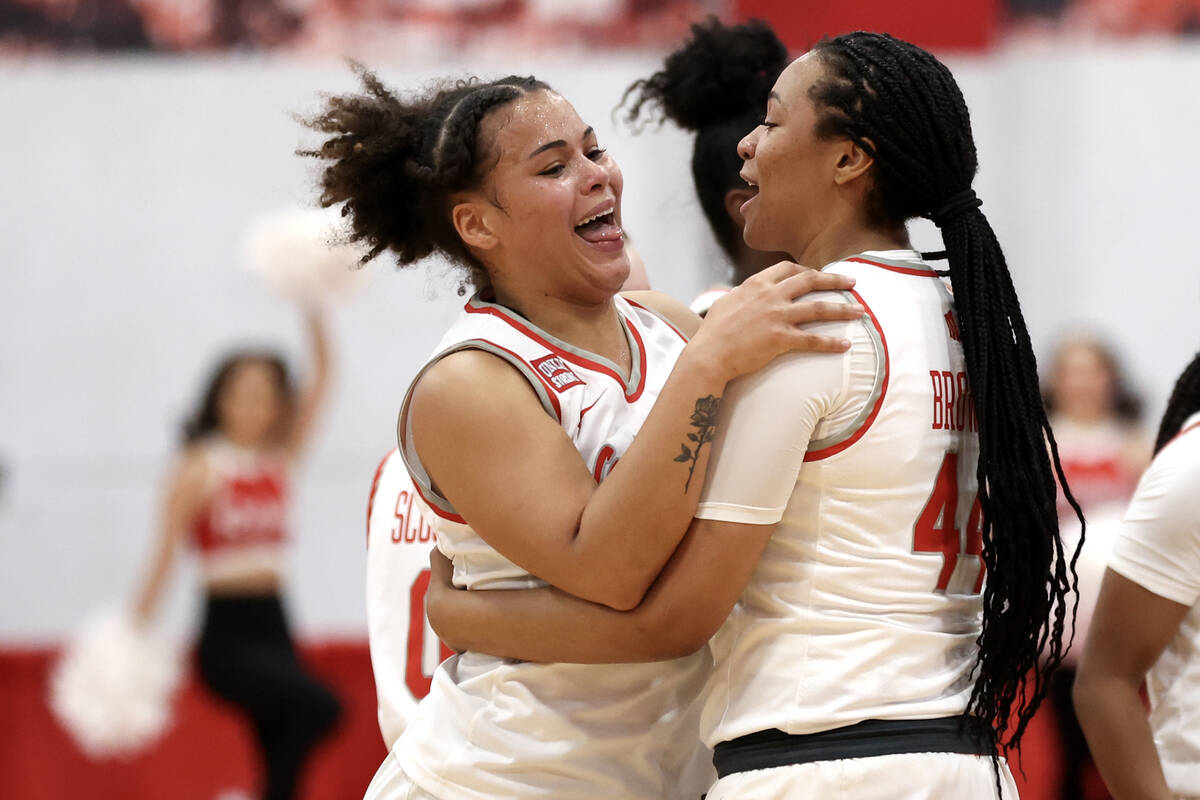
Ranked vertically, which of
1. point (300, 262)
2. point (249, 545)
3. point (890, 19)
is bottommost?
point (249, 545)

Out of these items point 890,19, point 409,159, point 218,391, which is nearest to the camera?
point 409,159

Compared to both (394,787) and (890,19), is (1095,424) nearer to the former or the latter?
(890,19)

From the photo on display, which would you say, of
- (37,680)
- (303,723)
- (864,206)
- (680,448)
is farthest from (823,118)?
(37,680)

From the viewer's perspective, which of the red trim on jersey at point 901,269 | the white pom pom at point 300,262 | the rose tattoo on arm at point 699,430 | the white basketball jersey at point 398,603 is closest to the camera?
the rose tattoo on arm at point 699,430

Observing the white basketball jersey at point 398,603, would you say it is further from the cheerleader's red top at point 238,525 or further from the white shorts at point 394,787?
the cheerleader's red top at point 238,525

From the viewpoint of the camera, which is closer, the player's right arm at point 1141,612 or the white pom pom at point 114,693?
the player's right arm at point 1141,612

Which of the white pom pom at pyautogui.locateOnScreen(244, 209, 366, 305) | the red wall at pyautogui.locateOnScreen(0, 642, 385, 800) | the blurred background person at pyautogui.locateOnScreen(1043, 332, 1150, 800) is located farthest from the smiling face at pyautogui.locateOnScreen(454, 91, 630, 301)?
the blurred background person at pyautogui.locateOnScreen(1043, 332, 1150, 800)

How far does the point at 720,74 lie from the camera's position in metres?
2.83

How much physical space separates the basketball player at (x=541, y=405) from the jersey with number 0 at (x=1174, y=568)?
0.72 m

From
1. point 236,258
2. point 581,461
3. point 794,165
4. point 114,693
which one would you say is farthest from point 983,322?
point 236,258

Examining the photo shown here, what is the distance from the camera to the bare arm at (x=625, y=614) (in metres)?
1.78

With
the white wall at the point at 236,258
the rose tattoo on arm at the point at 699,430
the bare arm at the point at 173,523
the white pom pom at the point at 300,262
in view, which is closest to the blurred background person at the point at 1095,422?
the white wall at the point at 236,258

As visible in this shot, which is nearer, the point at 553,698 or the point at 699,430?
Result: the point at 699,430

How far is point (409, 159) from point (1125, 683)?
1.37m
